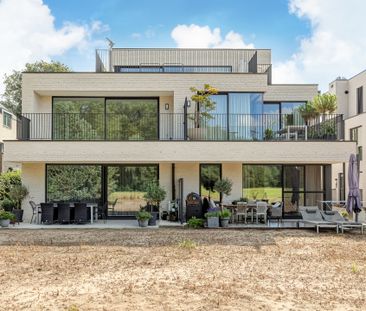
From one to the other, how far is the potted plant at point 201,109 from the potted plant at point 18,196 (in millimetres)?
7881

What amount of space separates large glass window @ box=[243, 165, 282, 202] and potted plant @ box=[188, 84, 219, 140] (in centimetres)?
296

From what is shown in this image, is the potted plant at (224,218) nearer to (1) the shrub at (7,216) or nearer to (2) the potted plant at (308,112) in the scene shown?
(2) the potted plant at (308,112)

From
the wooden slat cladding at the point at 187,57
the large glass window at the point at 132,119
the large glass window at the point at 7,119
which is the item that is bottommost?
the large glass window at the point at 132,119

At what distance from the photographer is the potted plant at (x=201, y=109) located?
19016 mm

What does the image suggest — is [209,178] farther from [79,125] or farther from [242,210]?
[79,125]

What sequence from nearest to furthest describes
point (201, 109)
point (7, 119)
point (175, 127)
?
point (201, 109) < point (175, 127) < point (7, 119)

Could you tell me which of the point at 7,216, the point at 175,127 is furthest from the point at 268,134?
the point at 7,216

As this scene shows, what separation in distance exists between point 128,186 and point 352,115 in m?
26.3

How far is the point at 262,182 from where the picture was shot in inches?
799

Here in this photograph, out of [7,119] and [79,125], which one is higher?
[7,119]

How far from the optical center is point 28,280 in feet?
28.5

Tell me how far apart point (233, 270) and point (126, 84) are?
40.8ft

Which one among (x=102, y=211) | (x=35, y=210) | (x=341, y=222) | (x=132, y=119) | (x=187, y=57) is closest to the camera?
(x=341, y=222)

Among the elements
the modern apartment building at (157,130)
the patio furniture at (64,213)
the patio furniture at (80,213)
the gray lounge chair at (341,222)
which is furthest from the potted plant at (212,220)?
the patio furniture at (64,213)
